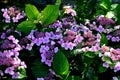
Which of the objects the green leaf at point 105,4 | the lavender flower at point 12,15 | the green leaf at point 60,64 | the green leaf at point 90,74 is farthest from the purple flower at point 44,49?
the green leaf at point 105,4

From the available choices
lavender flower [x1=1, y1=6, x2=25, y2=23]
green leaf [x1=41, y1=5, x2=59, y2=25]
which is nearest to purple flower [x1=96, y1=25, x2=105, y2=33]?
green leaf [x1=41, y1=5, x2=59, y2=25]

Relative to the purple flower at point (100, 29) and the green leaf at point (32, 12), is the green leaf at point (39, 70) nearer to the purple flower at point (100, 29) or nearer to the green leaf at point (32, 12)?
the green leaf at point (32, 12)

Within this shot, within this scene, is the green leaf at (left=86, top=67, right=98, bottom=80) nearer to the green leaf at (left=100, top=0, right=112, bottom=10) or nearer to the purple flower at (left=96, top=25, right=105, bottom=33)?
the purple flower at (left=96, top=25, right=105, bottom=33)

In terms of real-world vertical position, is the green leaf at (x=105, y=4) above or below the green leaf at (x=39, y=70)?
above

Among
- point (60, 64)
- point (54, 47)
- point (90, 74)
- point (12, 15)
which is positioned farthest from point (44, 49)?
point (12, 15)

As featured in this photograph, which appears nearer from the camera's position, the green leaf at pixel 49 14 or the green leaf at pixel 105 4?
the green leaf at pixel 49 14
